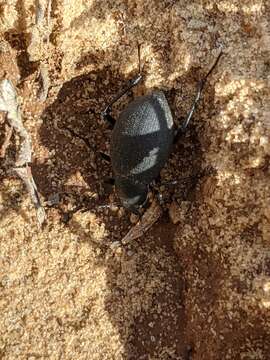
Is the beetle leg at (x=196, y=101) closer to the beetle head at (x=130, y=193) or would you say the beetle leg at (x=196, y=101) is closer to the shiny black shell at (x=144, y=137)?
the shiny black shell at (x=144, y=137)

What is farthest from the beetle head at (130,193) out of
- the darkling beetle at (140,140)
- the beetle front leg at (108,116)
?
the beetle front leg at (108,116)

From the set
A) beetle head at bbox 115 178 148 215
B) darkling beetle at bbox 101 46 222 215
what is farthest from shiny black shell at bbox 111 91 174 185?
beetle head at bbox 115 178 148 215

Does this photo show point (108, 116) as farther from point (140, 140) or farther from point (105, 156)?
point (140, 140)

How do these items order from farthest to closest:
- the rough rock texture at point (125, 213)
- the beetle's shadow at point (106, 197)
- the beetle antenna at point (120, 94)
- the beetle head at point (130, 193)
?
the beetle head at point (130, 193)
the beetle antenna at point (120, 94)
the beetle's shadow at point (106, 197)
the rough rock texture at point (125, 213)

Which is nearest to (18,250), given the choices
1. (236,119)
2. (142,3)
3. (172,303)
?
(172,303)

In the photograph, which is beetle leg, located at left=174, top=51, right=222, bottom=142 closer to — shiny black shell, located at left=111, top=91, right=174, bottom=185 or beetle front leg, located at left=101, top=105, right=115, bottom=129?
shiny black shell, located at left=111, top=91, right=174, bottom=185

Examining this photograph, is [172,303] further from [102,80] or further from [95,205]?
[102,80]
